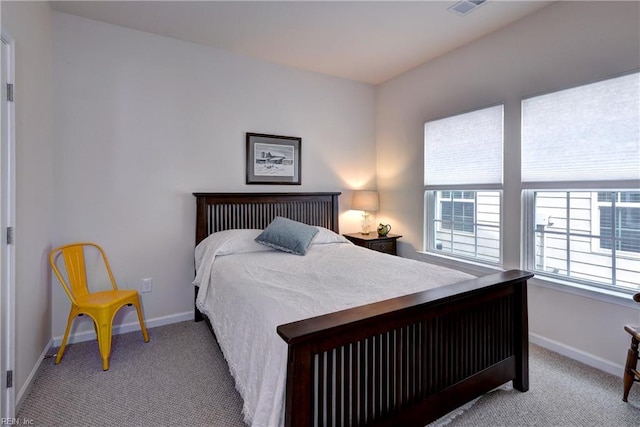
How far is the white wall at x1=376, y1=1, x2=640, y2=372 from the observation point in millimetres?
2291

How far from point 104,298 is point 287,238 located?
1515mm

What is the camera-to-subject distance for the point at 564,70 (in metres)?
2.53

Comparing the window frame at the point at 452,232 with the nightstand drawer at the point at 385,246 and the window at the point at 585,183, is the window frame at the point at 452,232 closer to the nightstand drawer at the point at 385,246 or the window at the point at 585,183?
the window at the point at 585,183

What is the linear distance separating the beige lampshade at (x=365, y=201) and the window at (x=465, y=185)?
655mm

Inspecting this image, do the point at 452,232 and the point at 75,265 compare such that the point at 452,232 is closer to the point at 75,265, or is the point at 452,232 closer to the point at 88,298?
the point at 88,298

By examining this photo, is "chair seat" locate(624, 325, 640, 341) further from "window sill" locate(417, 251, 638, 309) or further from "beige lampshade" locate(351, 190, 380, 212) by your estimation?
"beige lampshade" locate(351, 190, 380, 212)

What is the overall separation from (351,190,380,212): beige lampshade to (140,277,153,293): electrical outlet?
8.04 feet

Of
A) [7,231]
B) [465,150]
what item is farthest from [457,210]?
[7,231]

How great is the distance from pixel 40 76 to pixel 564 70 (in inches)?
155

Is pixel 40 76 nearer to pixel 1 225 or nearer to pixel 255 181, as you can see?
pixel 1 225

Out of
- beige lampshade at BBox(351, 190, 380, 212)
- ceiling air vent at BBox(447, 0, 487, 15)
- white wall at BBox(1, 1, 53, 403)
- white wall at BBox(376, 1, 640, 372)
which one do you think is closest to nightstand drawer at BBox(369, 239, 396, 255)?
white wall at BBox(376, 1, 640, 372)

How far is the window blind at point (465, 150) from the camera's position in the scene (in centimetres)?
304

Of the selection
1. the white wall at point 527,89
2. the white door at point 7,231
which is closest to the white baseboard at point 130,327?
the white door at point 7,231

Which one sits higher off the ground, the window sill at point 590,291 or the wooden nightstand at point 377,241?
the wooden nightstand at point 377,241
